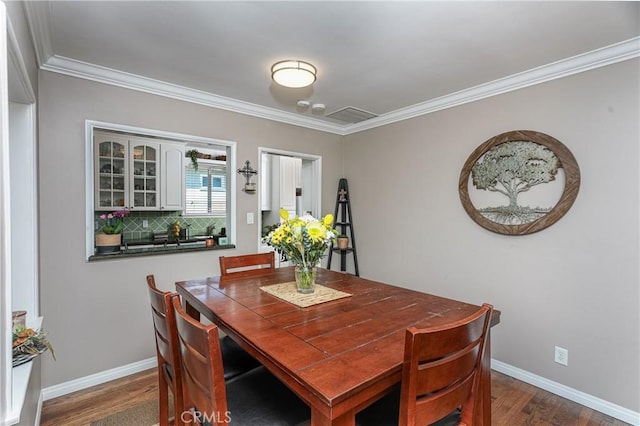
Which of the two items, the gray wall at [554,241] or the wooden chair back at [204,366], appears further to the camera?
the gray wall at [554,241]

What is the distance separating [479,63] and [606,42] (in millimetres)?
716

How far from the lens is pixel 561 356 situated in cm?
230

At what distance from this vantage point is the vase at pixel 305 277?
72.1 inches

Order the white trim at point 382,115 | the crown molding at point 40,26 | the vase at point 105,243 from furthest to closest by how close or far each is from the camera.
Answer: the vase at point 105,243, the white trim at point 382,115, the crown molding at point 40,26

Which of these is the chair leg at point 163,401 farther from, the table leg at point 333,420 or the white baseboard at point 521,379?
the white baseboard at point 521,379

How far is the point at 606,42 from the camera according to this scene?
6.56 ft

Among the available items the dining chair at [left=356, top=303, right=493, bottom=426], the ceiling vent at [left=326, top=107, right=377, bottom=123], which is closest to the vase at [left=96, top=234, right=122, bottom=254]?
the dining chair at [left=356, top=303, right=493, bottom=426]

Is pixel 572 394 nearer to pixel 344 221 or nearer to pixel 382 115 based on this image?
pixel 344 221

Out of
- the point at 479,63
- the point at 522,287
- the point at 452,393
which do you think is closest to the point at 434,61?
the point at 479,63

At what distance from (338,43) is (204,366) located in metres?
1.94

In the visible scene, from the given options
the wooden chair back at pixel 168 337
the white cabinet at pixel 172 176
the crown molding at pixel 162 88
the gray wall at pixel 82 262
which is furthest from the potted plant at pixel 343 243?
the wooden chair back at pixel 168 337

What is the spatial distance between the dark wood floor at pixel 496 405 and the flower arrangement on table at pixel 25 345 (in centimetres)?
88

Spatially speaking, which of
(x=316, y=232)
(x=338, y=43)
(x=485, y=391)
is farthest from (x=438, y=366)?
(x=338, y=43)

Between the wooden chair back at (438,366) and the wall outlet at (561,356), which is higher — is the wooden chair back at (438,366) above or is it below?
above
